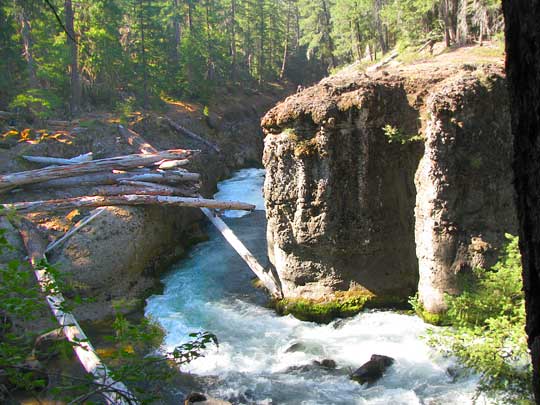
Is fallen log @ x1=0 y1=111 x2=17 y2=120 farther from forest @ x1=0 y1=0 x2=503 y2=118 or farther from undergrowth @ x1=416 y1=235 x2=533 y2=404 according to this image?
undergrowth @ x1=416 y1=235 x2=533 y2=404

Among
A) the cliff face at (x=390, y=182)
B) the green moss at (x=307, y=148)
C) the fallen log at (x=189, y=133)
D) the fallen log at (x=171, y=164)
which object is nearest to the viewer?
the cliff face at (x=390, y=182)

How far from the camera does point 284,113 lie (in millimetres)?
14016

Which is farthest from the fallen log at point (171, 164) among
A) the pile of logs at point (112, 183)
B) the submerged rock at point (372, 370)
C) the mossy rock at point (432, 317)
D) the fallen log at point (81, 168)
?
the submerged rock at point (372, 370)

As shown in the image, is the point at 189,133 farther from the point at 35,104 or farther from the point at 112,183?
the point at 112,183

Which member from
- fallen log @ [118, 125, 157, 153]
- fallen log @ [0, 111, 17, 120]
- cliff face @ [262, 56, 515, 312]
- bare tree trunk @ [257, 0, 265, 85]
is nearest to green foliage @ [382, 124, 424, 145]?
cliff face @ [262, 56, 515, 312]

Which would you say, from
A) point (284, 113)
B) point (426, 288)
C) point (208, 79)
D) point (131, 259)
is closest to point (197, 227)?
point (131, 259)

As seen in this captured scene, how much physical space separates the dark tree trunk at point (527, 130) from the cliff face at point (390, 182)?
1067 centimetres

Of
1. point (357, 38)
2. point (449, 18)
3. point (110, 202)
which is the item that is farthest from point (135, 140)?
point (357, 38)

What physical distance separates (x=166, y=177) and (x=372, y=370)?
12.6 meters

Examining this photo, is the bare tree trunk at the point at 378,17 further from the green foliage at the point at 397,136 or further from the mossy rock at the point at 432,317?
the mossy rock at the point at 432,317

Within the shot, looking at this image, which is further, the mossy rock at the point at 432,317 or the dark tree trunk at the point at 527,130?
the mossy rock at the point at 432,317

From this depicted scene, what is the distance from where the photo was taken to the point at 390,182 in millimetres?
14031

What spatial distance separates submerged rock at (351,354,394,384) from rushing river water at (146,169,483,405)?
16cm

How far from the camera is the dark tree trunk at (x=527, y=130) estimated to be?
5.46ft
